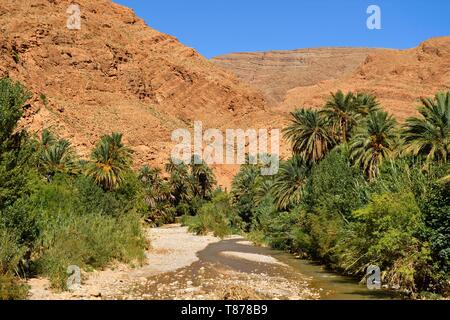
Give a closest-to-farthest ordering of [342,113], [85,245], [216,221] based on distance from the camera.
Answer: [85,245] < [342,113] < [216,221]

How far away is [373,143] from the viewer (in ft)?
87.7

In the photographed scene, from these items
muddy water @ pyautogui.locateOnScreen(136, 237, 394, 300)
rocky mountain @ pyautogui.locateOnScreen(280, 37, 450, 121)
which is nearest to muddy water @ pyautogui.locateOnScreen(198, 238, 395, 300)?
muddy water @ pyautogui.locateOnScreen(136, 237, 394, 300)

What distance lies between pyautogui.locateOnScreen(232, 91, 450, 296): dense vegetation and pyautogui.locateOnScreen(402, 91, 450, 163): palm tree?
4 cm

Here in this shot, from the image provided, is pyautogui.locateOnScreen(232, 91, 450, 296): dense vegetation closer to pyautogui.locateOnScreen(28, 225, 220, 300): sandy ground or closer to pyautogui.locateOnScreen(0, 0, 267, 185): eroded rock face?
pyautogui.locateOnScreen(28, 225, 220, 300): sandy ground

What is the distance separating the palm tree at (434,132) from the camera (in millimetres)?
19391

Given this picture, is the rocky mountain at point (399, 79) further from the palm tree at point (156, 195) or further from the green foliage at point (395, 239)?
the green foliage at point (395, 239)

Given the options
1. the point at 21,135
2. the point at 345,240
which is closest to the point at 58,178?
the point at 21,135

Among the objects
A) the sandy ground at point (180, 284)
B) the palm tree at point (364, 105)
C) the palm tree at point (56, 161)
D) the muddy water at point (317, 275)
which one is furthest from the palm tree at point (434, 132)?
the palm tree at point (56, 161)

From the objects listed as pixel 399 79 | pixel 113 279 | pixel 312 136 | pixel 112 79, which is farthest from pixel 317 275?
pixel 399 79

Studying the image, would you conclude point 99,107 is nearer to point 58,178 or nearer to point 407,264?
point 58,178

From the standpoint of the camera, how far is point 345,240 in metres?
20.1

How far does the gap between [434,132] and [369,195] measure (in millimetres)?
3653

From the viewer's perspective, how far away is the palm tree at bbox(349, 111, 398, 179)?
86.1 feet

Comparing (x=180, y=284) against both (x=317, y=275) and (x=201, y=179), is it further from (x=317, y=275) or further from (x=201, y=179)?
(x=201, y=179)
